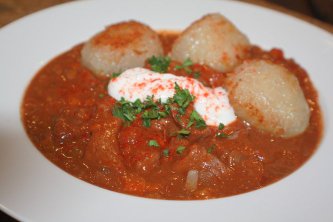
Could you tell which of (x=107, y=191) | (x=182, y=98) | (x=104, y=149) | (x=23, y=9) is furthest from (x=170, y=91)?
(x=23, y=9)

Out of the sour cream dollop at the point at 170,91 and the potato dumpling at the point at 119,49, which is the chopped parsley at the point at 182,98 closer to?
the sour cream dollop at the point at 170,91

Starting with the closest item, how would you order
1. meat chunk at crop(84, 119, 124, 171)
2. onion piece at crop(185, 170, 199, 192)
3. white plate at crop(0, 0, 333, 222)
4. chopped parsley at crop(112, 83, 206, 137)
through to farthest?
white plate at crop(0, 0, 333, 222)
onion piece at crop(185, 170, 199, 192)
meat chunk at crop(84, 119, 124, 171)
chopped parsley at crop(112, 83, 206, 137)

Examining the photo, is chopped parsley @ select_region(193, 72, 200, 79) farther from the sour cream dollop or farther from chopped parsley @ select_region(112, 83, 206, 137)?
chopped parsley @ select_region(112, 83, 206, 137)

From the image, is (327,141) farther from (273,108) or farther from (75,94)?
(75,94)

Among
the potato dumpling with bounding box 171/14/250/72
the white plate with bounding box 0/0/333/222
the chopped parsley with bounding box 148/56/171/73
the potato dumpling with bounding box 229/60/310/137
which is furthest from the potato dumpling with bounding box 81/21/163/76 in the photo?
the potato dumpling with bounding box 229/60/310/137

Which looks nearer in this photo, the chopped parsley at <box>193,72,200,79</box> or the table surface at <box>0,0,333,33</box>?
the chopped parsley at <box>193,72,200,79</box>

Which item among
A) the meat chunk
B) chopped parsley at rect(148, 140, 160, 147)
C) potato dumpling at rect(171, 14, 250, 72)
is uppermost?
potato dumpling at rect(171, 14, 250, 72)

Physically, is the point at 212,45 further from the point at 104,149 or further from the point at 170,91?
the point at 104,149
